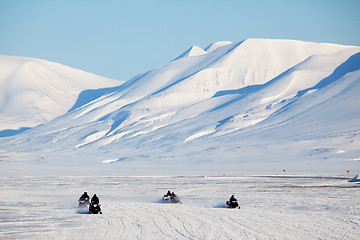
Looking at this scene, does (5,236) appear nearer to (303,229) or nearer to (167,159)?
(303,229)

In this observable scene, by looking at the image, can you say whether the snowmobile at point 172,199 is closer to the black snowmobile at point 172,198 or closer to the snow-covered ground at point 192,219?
the black snowmobile at point 172,198

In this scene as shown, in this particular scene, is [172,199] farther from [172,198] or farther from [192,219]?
[192,219]

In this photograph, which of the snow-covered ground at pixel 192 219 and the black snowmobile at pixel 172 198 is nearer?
the snow-covered ground at pixel 192 219

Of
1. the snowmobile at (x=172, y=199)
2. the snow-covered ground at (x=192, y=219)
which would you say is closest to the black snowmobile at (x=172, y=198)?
the snowmobile at (x=172, y=199)

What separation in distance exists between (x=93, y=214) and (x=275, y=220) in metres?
12.4

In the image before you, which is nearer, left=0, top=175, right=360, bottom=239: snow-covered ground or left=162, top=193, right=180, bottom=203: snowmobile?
left=0, top=175, right=360, bottom=239: snow-covered ground

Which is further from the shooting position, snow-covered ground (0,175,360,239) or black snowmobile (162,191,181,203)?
black snowmobile (162,191,181,203)

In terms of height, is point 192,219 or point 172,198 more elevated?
point 192,219

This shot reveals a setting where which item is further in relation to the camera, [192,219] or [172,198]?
[172,198]

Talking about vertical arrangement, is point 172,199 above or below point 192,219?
below

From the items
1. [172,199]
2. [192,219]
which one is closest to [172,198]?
[172,199]

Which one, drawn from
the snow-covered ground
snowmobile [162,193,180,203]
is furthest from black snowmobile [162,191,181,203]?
the snow-covered ground

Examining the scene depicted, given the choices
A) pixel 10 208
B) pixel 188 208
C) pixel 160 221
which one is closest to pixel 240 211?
pixel 188 208

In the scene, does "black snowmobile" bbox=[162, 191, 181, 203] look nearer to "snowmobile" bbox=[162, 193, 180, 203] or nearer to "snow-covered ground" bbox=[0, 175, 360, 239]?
"snowmobile" bbox=[162, 193, 180, 203]
